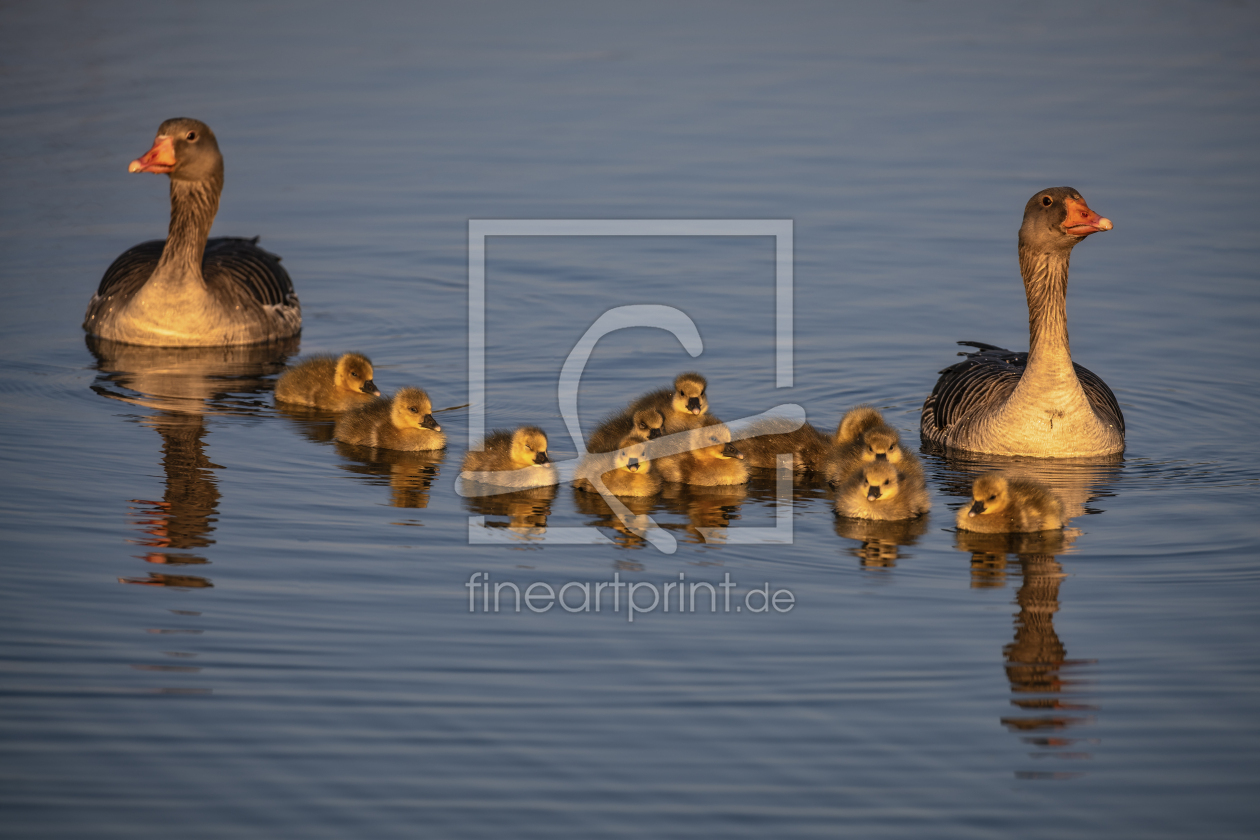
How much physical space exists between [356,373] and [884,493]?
4.36m

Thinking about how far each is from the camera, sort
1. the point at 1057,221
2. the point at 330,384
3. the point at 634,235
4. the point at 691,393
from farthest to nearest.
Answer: the point at 634,235
the point at 330,384
the point at 1057,221
the point at 691,393

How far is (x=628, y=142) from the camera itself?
67.3ft

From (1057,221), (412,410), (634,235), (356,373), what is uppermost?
(634,235)

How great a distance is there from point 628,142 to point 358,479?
35.1 feet

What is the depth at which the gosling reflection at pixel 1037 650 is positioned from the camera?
7.17m

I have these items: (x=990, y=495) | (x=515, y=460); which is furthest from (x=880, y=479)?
(x=515, y=460)

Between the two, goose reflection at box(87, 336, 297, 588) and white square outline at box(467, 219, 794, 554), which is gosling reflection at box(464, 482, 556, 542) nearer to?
white square outline at box(467, 219, 794, 554)

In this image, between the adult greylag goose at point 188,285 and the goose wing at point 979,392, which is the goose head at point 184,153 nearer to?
the adult greylag goose at point 188,285

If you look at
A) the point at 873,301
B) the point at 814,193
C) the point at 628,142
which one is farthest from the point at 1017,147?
the point at 873,301

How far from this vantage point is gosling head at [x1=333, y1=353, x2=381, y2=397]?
1208 cm

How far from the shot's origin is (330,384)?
1222cm

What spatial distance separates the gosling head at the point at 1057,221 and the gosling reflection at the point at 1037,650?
2539mm

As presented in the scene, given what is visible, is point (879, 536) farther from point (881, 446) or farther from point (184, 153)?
point (184, 153)

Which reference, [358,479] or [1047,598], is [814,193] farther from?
[1047,598]
